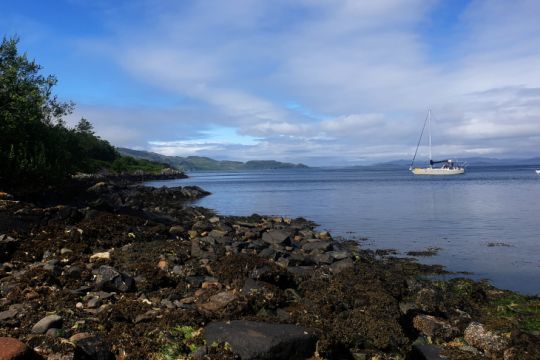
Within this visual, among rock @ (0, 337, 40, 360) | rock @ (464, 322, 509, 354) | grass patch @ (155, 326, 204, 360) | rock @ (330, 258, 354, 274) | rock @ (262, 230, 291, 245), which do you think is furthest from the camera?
rock @ (262, 230, 291, 245)

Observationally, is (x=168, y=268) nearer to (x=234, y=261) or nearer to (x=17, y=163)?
(x=234, y=261)

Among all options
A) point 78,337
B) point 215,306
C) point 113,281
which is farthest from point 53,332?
point 215,306

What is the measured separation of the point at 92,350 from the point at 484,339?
302 inches

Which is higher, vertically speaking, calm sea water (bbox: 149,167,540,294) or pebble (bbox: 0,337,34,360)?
pebble (bbox: 0,337,34,360)

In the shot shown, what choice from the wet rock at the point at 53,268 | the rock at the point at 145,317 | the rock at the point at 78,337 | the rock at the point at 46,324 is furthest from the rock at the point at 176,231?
the rock at the point at 78,337

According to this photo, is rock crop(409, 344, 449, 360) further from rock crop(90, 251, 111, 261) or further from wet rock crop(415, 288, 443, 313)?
rock crop(90, 251, 111, 261)

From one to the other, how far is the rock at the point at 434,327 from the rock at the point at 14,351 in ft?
25.9

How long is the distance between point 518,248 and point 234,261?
17.8 m

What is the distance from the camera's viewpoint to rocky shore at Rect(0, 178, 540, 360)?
8.38m

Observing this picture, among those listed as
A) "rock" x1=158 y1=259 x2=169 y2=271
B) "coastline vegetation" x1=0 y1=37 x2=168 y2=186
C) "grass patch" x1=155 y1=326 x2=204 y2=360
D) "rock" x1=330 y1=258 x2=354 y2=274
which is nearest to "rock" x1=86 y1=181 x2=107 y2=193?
"coastline vegetation" x1=0 y1=37 x2=168 y2=186

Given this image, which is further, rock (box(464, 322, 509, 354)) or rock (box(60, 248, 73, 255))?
rock (box(60, 248, 73, 255))

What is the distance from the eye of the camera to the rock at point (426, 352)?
8950 mm

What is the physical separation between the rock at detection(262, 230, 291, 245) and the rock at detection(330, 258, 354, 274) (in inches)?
211

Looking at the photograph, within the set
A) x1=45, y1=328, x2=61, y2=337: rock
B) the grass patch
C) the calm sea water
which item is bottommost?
the calm sea water
